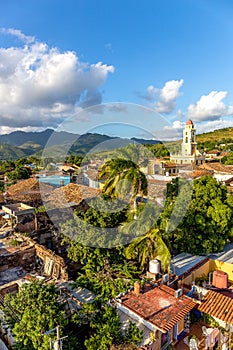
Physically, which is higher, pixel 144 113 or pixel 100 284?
pixel 144 113

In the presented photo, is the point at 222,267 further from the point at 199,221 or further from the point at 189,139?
the point at 189,139

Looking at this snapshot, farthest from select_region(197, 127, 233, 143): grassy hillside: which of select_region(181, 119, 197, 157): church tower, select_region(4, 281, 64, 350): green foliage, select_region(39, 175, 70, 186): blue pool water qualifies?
select_region(4, 281, 64, 350): green foliage

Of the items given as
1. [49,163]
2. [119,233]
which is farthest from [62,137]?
[49,163]

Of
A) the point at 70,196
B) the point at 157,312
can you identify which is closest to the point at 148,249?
the point at 157,312

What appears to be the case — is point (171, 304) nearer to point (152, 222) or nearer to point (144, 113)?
point (152, 222)

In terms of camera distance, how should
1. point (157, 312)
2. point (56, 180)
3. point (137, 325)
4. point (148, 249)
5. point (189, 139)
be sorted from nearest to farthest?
1. point (137, 325)
2. point (157, 312)
3. point (148, 249)
4. point (56, 180)
5. point (189, 139)

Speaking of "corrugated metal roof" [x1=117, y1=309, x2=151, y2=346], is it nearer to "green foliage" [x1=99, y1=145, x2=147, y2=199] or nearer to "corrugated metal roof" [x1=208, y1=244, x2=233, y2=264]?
"green foliage" [x1=99, y1=145, x2=147, y2=199]
